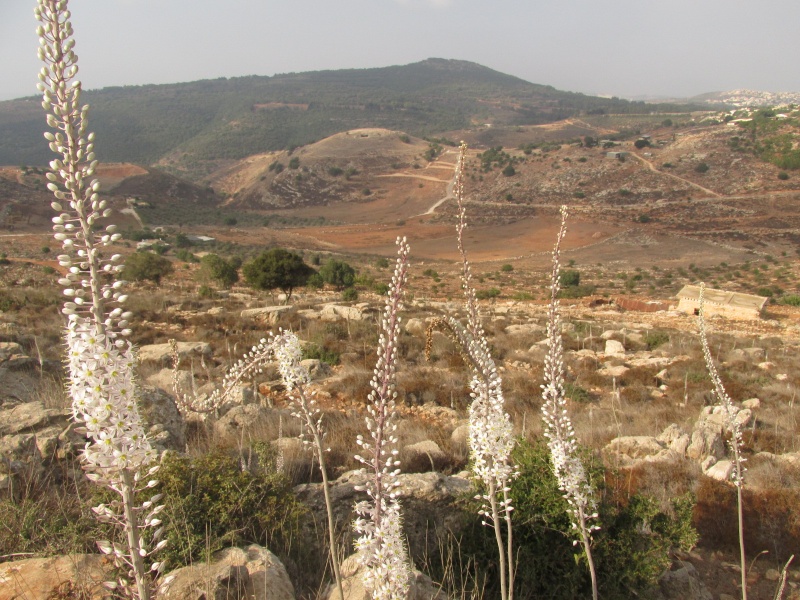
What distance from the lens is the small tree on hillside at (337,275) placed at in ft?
95.1

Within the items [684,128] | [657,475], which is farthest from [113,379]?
[684,128]

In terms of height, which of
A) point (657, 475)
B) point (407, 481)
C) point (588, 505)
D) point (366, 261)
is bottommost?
point (366, 261)

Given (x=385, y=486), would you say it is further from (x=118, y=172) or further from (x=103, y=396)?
(x=118, y=172)

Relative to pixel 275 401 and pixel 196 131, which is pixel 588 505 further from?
pixel 196 131

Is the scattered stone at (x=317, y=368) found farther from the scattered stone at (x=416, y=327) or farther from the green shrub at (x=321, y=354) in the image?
the scattered stone at (x=416, y=327)

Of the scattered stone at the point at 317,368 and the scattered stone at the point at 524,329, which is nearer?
the scattered stone at the point at 317,368

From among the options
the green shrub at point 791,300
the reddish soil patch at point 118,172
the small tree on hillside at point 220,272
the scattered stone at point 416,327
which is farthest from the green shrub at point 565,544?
the reddish soil patch at point 118,172

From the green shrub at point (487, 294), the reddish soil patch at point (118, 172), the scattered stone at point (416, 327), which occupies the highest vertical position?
the reddish soil patch at point (118, 172)

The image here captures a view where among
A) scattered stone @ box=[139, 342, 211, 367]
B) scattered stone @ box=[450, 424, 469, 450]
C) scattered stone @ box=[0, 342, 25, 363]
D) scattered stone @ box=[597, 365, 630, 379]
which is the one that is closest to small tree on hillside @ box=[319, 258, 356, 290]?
scattered stone @ box=[139, 342, 211, 367]

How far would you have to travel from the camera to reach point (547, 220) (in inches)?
2677

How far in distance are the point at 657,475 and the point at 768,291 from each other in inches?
1356

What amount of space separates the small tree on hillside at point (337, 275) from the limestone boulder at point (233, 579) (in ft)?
83.5

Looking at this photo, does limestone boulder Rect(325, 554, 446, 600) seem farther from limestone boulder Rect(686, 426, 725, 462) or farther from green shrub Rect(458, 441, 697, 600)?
limestone boulder Rect(686, 426, 725, 462)

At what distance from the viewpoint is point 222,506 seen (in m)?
3.86
